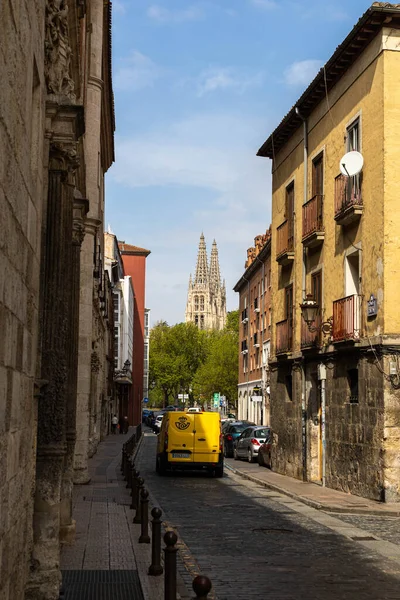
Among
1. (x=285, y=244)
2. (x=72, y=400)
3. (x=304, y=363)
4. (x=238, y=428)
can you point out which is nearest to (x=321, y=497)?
(x=304, y=363)

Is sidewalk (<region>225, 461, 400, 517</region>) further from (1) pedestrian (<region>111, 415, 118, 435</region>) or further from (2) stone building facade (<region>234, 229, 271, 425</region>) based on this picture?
(1) pedestrian (<region>111, 415, 118, 435</region>)

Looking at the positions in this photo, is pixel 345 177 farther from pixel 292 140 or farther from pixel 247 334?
pixel 247 334

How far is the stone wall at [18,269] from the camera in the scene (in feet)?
16.1

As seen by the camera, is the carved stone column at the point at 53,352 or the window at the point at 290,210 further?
the window at the point at 290,210

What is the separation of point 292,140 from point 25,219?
70.0 feet

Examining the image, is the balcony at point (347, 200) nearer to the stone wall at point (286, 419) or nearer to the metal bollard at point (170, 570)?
the stone wall at point (286, 419)

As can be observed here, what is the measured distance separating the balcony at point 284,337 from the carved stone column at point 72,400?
12930 millimetres

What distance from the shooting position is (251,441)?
3341cm

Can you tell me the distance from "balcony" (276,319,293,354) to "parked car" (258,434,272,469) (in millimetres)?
3793

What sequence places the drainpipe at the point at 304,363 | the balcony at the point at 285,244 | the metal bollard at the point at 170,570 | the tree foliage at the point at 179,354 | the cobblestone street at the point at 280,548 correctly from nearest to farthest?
the metal bollard at the point at 170,570
the cobblestone street at the point at 280,548
the drainpipe at the point at 304,363
the balcony at the point at 285,244
the tree foliage at the point at 179,354

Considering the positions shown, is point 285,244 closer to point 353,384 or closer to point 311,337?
point 311,337

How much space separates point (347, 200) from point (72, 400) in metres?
10.4

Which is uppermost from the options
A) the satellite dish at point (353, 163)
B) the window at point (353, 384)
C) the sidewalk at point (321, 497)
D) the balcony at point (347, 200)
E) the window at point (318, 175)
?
the window at point (318, 175)

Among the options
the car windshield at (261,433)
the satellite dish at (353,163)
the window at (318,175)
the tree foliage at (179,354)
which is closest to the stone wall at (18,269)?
the satellite dish at (353,163)
